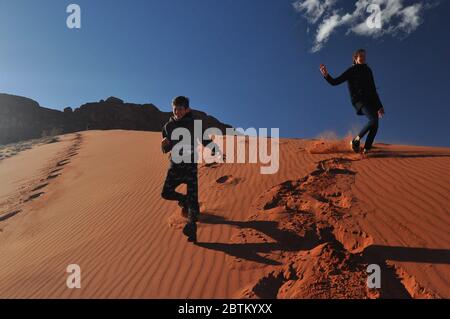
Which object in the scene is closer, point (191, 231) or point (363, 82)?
point (191, 231)

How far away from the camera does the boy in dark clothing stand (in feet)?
15.6

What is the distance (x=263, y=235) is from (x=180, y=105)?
5.91ft

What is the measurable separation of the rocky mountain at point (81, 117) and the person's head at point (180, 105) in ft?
152

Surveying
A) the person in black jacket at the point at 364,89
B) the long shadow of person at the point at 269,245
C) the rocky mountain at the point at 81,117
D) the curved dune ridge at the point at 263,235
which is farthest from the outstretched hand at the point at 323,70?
the rocky mountain at the point at 81,117

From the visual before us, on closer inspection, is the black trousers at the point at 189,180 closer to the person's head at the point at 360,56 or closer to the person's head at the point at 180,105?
the person's head at the point at 180,105

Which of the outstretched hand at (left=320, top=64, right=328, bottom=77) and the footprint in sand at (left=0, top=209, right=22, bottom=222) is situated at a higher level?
the outstretched hand at (left=320, top=64, right=328, bottom=77)

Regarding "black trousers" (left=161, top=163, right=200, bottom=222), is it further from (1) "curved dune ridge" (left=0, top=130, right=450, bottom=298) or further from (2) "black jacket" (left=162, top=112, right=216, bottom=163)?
(1) "curved dune ridge" (left=0, top=130, right=450, bottom=298)

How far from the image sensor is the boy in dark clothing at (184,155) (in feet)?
15.6

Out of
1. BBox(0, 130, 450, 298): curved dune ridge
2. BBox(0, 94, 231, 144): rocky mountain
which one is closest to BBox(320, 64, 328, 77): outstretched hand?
BBox(0, 130, 450, 298): curved dune ridge

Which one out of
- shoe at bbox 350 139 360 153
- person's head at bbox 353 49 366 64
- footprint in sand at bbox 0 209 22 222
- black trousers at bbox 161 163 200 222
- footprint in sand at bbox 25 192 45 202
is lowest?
footprint in sand at bbox 0 209 22 222

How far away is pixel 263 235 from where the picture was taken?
4.66 m

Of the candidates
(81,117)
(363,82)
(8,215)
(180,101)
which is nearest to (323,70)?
(363,82)

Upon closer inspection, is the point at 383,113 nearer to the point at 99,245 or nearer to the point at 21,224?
the point at 99,245

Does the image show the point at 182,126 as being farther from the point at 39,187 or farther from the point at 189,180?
the point at 39,187
